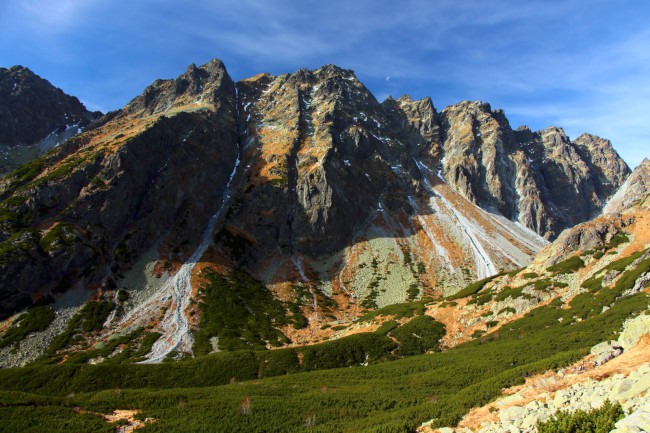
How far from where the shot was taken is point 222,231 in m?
129

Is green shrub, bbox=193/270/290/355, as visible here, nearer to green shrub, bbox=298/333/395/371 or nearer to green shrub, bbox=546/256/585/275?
green shrub, bbox=298/333/395/371

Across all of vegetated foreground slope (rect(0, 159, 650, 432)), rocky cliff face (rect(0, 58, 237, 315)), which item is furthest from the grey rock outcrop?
vegetated foreground slope (rect(0, 159, 650, 432))

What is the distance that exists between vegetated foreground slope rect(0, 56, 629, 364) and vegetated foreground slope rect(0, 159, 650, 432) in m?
27.3

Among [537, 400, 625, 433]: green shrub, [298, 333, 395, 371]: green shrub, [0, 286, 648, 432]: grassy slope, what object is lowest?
[298, 333, 395, 371]: green shrub

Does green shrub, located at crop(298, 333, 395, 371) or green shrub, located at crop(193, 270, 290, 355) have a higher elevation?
green shrub, located at crop(193, 270, 290, 355)

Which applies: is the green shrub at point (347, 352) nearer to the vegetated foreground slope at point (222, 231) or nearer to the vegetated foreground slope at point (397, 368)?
the vegetated foreground slope at point (397, 368)

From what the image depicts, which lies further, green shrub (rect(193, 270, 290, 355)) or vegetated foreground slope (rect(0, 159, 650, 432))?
green shrub (rect(193, 270, 290, 355))

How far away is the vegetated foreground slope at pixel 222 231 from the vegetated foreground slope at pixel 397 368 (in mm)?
27341

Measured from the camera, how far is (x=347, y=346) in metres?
54.1

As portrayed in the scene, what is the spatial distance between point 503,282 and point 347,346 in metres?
30.8

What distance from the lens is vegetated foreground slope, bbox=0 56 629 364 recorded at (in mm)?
87438

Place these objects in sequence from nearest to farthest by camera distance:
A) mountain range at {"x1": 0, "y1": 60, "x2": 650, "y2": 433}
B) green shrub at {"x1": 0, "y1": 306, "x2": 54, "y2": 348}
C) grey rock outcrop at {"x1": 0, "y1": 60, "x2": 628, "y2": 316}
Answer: mountain range at {"x1": 0, "y1": 60, "x2": 650, "y2": 433}, green shrub at {"x1": 0, "y1": 306, "x2": 54, "y2": 348}, grey rock outcrop at {"x1": 0, "y1": 60, "x2": 628, "y2": 316}

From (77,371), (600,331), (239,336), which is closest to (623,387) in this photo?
(600,331)

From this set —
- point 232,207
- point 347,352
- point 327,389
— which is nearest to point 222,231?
point 232,207
